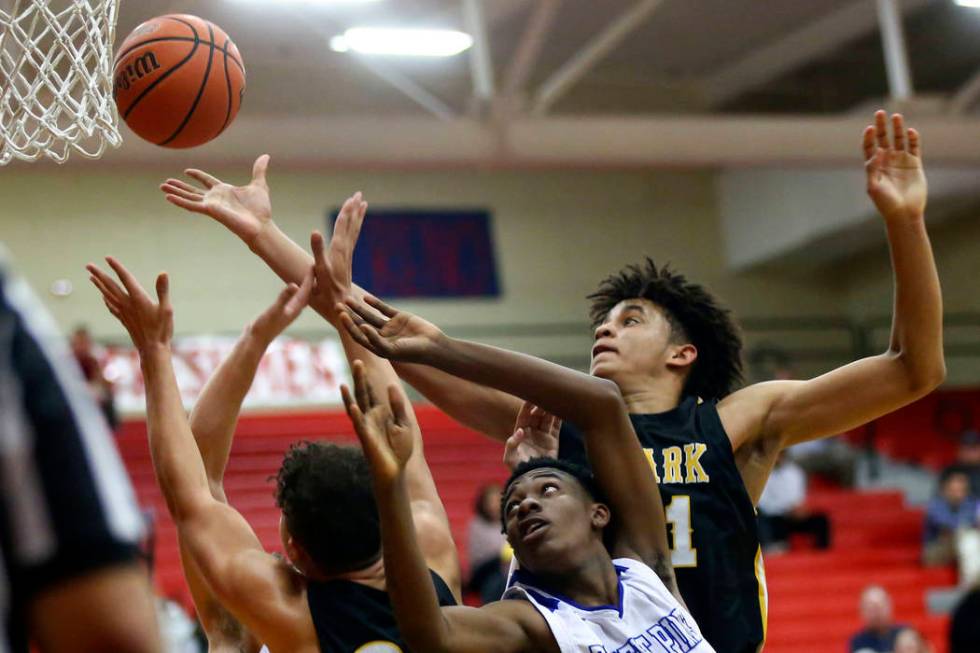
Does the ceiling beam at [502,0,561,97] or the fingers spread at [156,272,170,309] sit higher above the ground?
the ceiling beam at [502,0,561,97]

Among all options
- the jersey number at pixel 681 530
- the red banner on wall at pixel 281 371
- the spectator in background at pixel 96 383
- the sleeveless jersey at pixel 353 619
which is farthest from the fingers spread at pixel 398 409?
the red banner on wall at pixel 281 371

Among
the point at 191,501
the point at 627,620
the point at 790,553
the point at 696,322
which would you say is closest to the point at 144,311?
the point at 191,501

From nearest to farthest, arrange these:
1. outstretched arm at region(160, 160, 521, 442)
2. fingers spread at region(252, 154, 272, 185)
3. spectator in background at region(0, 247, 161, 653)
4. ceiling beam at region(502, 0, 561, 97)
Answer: spectator in background at region(0, 247, 161, 653) < outstretched arm at region(160, 160, 521, 442) < fingers spread at region(252, 154, 272, 185) < ceiling beam at region(502, 0, 561, 97)

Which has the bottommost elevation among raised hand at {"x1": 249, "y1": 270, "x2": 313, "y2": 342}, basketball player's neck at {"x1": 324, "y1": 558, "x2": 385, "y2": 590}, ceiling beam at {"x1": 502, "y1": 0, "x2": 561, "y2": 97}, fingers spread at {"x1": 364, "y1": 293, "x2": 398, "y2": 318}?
basketball player's neck at {"x1": 324, "y1": 558, "x2": 385, "y2": 590}

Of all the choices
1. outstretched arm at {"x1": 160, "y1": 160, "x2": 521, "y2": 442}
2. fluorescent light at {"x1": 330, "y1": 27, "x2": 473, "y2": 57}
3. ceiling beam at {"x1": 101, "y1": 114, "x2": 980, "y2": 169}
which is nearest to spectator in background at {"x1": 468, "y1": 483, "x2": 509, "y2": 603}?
ceiling beam at {"x1": 101, "y1": 114, "x2": 980, "y2": 169}

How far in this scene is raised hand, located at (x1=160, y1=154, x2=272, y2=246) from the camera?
11.0ft

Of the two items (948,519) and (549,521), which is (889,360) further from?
(948,519)

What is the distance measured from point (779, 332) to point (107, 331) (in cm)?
772

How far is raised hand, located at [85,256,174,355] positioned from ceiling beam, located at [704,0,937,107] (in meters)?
11.8

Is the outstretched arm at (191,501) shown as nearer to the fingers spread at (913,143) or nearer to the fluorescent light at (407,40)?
the fingers spread at (913,143)

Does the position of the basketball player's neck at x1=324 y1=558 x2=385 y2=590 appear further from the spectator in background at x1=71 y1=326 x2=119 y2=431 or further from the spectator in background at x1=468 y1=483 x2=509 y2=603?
the spectator in background at x1=71 y1=326 x2=119 y2=431

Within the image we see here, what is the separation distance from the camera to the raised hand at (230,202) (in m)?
3.37

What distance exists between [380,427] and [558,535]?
0.54m

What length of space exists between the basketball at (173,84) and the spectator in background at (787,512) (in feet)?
27.8
